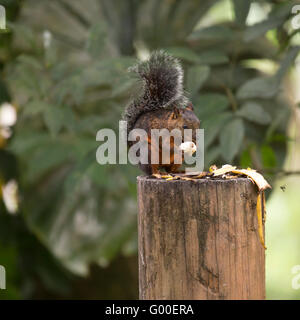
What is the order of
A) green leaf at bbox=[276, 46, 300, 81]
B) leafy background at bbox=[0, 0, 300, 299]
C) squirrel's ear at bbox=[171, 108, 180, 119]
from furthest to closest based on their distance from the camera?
leafy background at bbox=[0, 0, 300, 299]
green leaf at bbox=[276, 46, 300, 81]
squirrel's ear at bbox=[171, 108, 180, 119]

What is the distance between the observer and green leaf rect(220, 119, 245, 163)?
2.25 metres

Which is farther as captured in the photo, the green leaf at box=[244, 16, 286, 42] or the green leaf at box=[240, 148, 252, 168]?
the green leaf at box=[240, 148, 252, 168]

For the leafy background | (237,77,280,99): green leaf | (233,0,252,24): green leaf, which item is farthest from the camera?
the leafy background

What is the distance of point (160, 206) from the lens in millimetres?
1533

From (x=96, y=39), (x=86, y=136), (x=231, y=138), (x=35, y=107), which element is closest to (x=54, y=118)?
(x=35, y=107)

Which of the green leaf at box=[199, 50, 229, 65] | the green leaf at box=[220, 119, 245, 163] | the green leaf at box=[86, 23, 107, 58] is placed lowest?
the green leaf at box=[220, 119, 245, 163]

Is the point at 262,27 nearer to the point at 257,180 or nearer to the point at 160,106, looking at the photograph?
the point at 160,106

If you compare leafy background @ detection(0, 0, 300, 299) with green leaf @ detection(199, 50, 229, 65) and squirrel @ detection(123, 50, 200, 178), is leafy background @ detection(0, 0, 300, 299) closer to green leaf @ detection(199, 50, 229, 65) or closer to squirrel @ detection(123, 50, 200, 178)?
green leaf @ detection(199, 50, 229, 65)

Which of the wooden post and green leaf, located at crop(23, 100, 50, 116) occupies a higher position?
green leaf, located at crop(23, 100, 50, 116)

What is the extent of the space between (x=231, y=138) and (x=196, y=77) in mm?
314

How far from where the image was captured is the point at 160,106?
1.68m

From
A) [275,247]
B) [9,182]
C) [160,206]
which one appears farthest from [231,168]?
[275,247]

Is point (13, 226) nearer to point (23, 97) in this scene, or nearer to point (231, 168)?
point (23, 97)

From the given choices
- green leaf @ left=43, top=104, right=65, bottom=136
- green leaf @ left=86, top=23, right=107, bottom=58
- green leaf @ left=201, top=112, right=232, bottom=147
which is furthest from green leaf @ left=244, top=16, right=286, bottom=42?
green leaf @ left=43, top=104, right=65, bottom=136
